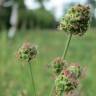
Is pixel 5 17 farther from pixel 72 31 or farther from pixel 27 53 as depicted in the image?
pixel 72 31

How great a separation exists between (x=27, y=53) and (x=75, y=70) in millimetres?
237

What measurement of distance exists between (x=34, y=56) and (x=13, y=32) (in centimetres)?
1526

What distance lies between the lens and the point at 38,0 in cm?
3553

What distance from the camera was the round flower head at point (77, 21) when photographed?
1.67m

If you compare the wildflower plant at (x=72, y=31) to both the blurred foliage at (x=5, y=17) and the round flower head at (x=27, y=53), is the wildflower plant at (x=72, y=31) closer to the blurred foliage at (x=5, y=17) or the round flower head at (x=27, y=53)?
the round flower head at (x=27, y=53)

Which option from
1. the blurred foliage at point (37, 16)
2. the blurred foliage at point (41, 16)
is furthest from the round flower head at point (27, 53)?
the blurred foliage at point (41, 16)

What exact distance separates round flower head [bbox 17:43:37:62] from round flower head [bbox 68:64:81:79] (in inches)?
6.8

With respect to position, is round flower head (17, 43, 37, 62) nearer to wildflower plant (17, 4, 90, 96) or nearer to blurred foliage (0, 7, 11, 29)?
wildflower plant (17, 4, 90, 96)

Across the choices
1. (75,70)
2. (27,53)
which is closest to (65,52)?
(75,70)

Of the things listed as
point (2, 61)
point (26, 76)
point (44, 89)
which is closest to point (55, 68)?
point (44, 89)

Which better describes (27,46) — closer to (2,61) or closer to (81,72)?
(81,72)

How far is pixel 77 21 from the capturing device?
1682mm

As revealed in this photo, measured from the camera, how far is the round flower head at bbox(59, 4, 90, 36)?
167cm

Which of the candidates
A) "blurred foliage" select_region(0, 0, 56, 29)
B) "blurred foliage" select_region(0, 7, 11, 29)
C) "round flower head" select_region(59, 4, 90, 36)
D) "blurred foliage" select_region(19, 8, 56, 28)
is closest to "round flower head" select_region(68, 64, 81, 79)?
"round flower head" select_region(59, 4, 90, 36)
